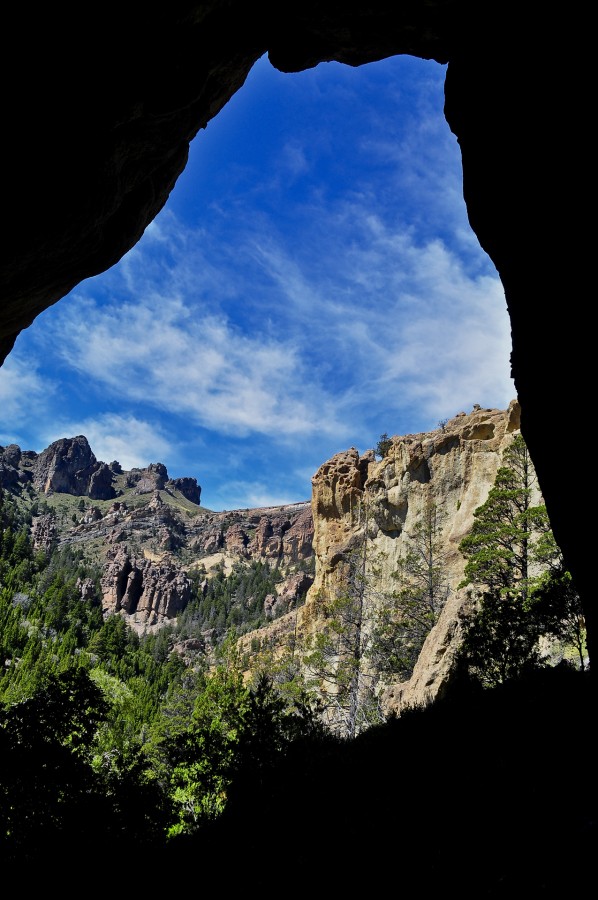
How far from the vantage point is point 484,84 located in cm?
850

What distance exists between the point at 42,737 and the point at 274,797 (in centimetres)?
531

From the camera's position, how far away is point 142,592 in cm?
15112

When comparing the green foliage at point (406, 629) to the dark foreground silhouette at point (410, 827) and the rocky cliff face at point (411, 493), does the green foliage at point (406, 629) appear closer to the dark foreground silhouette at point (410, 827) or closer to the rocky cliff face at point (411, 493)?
the rocky cliff face at point (411, 493)

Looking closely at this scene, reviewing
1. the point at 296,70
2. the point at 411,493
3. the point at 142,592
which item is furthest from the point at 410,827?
the point at 142,592

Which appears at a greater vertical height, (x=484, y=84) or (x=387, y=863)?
(x=484, y=84)

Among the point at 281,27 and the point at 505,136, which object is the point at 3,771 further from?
the point at 281,27

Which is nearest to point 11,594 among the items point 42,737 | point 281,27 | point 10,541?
point 10,541

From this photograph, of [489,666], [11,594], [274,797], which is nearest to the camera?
[274,797]

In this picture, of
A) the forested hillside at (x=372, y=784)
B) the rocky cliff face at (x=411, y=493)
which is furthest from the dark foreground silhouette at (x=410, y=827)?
the rocky cliff face at (x=411, y=493)

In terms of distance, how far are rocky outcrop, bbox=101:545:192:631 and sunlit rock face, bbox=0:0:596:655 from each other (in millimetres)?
146555

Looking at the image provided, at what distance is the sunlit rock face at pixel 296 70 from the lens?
647 centimetres

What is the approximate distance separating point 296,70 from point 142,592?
517ft

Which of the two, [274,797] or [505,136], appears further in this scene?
[274,797]

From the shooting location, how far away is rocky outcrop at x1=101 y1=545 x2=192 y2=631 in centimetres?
14488
